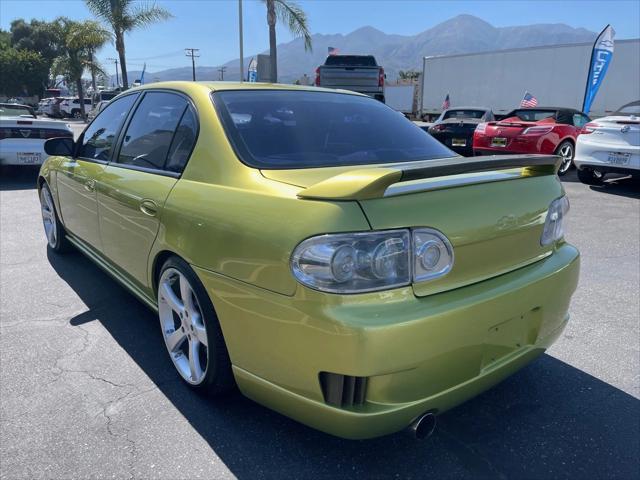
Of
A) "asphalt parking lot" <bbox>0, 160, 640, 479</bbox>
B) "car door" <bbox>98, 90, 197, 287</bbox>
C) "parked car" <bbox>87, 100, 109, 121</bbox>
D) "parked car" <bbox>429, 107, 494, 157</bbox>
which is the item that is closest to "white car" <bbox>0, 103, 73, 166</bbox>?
"parked car" <bbox>87, 100, 109, 121</bbox>

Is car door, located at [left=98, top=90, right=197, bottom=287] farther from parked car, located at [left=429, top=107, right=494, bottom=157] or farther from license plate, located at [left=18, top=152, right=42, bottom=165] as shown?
parked car, located at [left=429, top=107, right=494, bottom=157]

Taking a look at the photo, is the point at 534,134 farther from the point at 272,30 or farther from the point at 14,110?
the point at 272,30

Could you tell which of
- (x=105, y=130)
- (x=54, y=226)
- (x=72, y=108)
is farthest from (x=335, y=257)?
(x=72, y=108)

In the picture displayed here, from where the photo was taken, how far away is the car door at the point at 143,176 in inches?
101

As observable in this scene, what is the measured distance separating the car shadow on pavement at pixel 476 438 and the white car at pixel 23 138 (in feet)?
23.8

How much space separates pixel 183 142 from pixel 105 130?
1389 mm

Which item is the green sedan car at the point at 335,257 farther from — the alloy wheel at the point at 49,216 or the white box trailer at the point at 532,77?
the white box trailer at the point at 532,77

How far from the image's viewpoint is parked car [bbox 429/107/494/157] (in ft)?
37.2

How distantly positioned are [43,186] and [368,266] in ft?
14.2

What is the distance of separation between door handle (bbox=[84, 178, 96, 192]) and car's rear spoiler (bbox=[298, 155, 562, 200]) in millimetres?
2116

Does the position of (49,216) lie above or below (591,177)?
above

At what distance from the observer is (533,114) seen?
10.2 meters

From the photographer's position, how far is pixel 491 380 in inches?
79.4

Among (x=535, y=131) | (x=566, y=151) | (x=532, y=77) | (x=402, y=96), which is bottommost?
(x=566, y=151)
